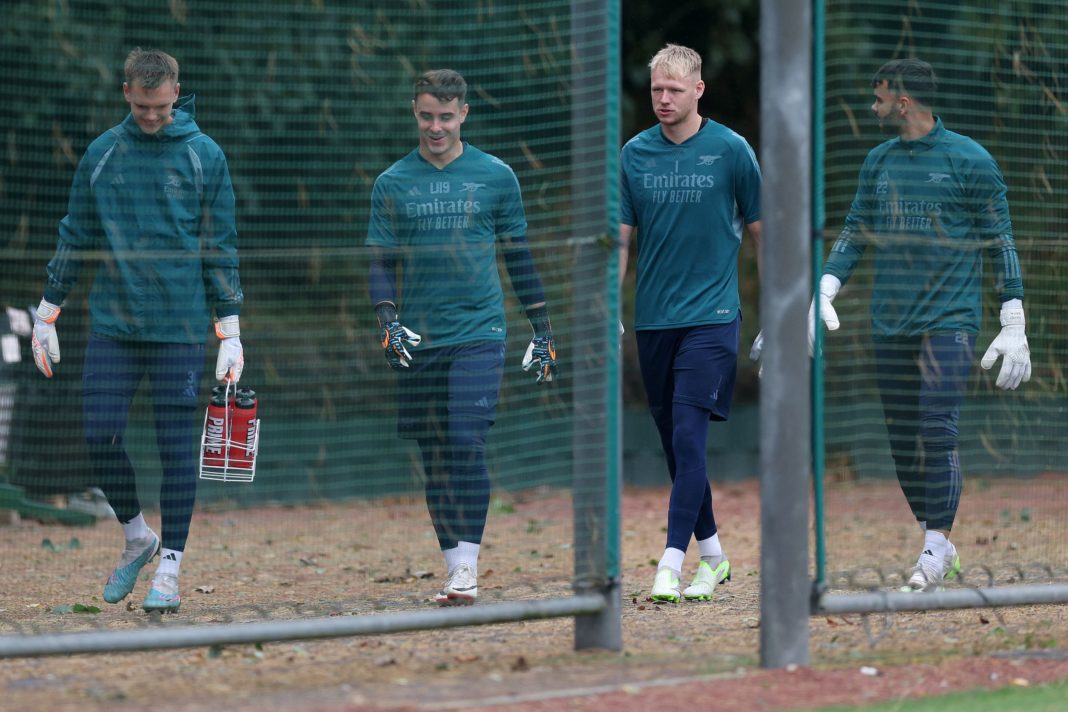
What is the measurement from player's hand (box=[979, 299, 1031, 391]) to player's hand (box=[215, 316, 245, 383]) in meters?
3.01

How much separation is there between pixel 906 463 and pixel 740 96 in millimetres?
8689

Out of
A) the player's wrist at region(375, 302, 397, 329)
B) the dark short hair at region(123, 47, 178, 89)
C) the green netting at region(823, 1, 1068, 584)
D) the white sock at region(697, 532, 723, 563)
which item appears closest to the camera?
the dark short hair at region(123, 47, 178, 89)

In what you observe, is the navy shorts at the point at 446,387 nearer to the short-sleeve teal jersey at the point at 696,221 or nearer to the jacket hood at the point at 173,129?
the short-sleeve teal jersey at the point at 696,221

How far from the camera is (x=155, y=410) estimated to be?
5973mm

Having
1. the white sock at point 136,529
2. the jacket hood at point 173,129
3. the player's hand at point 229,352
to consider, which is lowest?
the white sock at point 136,529

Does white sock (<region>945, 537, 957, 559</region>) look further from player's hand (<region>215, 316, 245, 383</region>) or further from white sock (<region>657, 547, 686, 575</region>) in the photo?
player's hand (<region>215, 316, 245, 383</region>)

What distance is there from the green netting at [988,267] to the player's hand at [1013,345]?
295 millimetres

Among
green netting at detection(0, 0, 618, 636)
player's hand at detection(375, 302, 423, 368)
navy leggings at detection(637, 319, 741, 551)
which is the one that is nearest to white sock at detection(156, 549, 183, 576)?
player's hand at detection(375, 302, 423, 368)

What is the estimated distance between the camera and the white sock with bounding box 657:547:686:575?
19.5 feet

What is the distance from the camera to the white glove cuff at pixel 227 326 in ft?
19.8

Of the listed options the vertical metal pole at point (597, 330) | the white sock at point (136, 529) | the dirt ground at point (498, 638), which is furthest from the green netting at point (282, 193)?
the vertical metal pole at point (597, 330)

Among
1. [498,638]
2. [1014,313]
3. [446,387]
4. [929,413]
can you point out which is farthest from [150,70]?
[1014,313]

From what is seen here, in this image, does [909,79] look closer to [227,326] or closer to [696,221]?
[696,221]

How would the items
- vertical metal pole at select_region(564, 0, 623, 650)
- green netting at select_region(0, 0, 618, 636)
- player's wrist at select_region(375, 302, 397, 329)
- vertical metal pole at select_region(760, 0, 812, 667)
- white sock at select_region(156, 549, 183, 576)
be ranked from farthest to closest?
1. green netting at select_region(0, 0, 618, 636)
2. player's wrist at select_region(375, 302, 397, 329)
3. white sock at select_region(156, 549, 183, 576)
4. vertical metal pole at select_region(564, 0, 623, 650)
5. vertical metal pole at select_region(760, 0, 812, 667)
